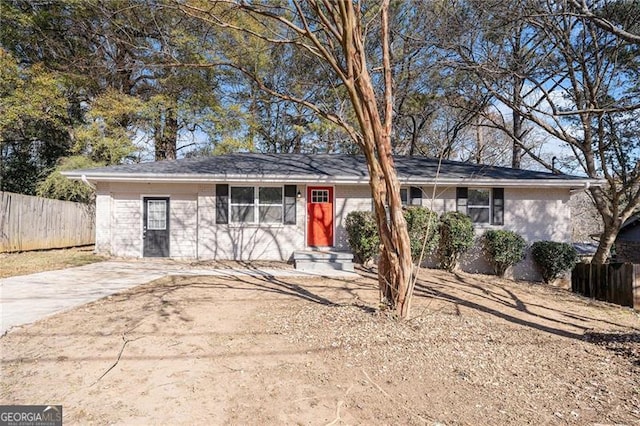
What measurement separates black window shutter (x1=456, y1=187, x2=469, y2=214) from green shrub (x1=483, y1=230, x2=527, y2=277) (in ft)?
3.22

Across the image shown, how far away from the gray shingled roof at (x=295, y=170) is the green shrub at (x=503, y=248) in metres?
1.67

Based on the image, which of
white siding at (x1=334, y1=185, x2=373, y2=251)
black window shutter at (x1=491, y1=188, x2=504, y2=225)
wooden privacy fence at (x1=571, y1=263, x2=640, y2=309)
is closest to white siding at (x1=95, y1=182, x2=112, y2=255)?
white siding at (x1=334, y1=185, x2=373, y2=251)

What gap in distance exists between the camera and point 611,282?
7.97 meters

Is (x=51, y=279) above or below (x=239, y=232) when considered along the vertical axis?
below

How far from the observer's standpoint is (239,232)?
10.2 metres

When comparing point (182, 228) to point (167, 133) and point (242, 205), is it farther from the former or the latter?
point (167, 133)

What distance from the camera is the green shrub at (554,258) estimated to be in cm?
937

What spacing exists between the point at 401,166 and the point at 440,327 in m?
7.73

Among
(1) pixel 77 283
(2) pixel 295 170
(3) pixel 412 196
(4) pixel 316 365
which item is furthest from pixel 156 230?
(4) pixel 316 365

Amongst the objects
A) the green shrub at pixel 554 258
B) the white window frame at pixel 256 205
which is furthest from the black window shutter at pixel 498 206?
the white window frame at pixel 256 205

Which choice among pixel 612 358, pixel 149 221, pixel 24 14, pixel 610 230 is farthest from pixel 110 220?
pixel 610 230

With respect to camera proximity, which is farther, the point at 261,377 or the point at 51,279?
the point at 51,279

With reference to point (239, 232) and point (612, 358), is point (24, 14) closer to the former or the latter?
point (239, 232)

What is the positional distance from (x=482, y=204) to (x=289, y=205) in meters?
5.76
